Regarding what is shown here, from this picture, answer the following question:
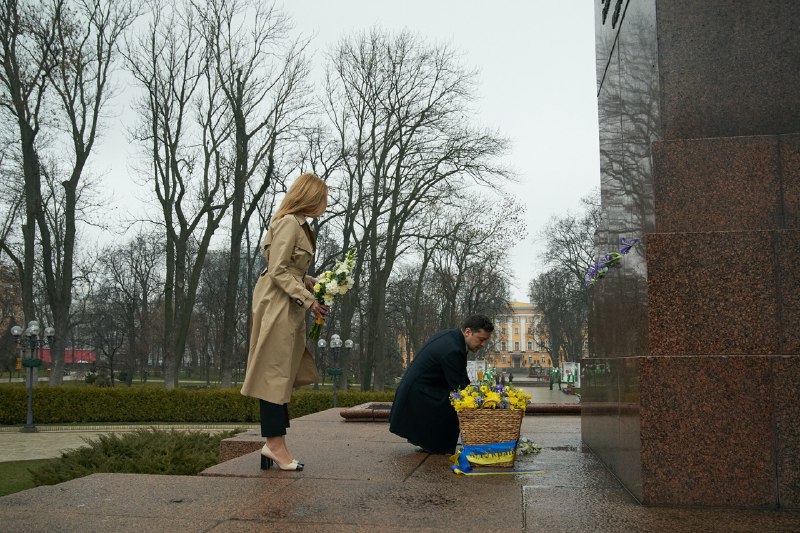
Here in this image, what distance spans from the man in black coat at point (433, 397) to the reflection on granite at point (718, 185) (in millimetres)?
2079

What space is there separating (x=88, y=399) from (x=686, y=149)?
951 inches

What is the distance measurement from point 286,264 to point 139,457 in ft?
12.6

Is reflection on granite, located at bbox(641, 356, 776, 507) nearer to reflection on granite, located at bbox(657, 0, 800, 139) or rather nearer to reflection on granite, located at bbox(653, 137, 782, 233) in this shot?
reflection on granite, located at bbox(653, 137, 782, 233)

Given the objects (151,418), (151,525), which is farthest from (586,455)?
(151,418)

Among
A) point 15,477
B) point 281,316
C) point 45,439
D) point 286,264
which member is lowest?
point 45,439

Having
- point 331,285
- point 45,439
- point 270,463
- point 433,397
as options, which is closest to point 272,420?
point 270,463

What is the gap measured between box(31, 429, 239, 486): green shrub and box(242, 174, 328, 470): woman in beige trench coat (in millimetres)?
2675

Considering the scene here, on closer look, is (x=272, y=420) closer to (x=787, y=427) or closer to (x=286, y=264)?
(x=286, y=264)

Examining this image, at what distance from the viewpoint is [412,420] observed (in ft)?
20.6

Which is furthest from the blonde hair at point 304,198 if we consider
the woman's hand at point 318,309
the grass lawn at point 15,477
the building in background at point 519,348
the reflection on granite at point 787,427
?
the building in background at point 519,348

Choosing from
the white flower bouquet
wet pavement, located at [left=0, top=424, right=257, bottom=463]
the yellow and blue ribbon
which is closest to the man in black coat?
the yellow and blue ribbon

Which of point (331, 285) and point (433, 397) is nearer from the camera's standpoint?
point (331, 285)

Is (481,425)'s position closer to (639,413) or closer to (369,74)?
A: (639,413)

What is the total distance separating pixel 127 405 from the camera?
2545 centimetres
